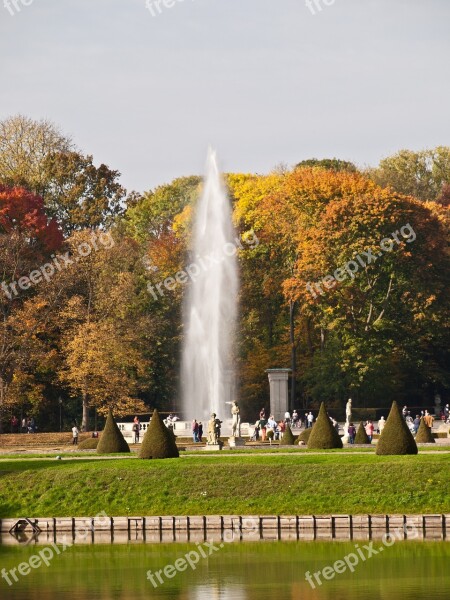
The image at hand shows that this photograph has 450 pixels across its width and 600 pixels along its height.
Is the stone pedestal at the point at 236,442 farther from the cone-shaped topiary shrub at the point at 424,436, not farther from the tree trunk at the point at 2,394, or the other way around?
the tree trunk at the point at 2,394

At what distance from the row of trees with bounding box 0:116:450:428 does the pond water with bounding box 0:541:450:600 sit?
127 feet

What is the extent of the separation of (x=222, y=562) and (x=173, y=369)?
4851cm

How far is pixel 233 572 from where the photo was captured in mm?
36562

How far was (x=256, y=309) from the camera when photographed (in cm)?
9200

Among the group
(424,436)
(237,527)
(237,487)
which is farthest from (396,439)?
(424,436)

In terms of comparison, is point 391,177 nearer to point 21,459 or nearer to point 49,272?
point 49,272

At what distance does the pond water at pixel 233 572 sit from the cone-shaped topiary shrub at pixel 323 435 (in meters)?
13.7

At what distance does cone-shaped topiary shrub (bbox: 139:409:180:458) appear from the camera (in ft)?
168

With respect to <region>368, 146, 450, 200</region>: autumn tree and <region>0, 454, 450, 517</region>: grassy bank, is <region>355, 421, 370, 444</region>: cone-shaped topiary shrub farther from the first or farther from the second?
<region>368, 146, 450, 200</region>: autumn tree

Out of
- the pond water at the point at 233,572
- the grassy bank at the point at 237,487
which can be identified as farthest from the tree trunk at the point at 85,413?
the pond water at the point at 233,572

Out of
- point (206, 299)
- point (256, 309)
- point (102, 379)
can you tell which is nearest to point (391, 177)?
point (256, 309)

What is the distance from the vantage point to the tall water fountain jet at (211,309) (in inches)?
3145

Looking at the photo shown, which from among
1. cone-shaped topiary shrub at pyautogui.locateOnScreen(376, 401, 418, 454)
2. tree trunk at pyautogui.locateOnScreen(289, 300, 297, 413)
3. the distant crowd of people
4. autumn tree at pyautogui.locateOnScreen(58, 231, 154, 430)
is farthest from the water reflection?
tree trunk at pyautogui.locateOnScreen(289, 300, 297, 413)

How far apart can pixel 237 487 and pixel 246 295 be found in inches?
1732
